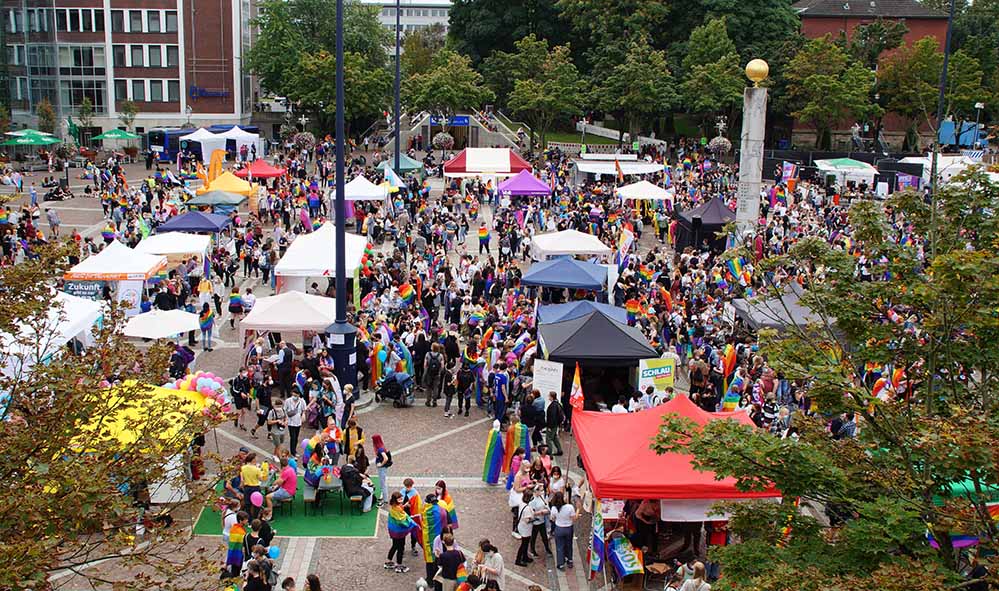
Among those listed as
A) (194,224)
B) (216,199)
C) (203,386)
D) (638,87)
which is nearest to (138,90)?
(638,87)

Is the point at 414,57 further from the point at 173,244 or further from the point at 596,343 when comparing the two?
the point at 596,343

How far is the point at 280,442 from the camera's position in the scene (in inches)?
625

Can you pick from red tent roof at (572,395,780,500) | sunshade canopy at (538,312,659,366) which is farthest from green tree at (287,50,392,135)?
red tent roof at (572,395,780,500)

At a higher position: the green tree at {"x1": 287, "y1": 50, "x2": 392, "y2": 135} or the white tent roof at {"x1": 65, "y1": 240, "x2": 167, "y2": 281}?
the green tree at {"x1": 287, "y1": 50, "x2": 392, "y2": 135}

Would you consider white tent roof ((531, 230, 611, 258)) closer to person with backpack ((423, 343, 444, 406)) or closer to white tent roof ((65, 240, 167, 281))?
person with backpack ((423, 343, 444, 406))

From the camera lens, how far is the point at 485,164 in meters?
40.8

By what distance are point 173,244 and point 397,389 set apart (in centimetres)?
970

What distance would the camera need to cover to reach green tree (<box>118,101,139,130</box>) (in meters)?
61.5

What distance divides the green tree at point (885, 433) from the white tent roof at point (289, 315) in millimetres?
11307

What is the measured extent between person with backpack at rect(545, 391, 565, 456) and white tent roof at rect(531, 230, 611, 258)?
10127mm

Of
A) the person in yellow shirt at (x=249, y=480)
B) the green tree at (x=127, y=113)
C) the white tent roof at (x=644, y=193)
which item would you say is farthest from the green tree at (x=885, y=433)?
the green tree at (x=127, y=113)

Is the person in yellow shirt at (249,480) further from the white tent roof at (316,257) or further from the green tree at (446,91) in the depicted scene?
the green tree at (446,91)

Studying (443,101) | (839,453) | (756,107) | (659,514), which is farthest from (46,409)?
(443,101)

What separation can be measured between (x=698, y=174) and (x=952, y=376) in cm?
4355
